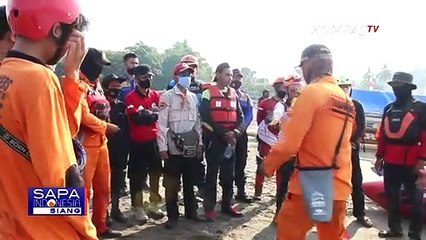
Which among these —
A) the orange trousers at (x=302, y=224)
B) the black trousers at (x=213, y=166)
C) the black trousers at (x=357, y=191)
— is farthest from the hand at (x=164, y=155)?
the black trousers at (x=357, y=191)

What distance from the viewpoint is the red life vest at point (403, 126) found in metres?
5.93

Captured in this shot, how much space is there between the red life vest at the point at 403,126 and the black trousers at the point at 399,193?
0.33 metres

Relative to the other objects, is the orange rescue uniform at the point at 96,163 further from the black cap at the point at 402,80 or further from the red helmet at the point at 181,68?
the black cap at the point at 402,80

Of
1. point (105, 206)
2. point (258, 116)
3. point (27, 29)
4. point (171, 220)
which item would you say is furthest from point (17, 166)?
point (258, 116)

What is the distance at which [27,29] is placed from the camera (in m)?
1.83

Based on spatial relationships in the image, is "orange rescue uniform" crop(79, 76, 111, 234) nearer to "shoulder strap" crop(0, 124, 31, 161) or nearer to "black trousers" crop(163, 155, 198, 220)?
"black trousers" crop(163, 155, 198, 220)

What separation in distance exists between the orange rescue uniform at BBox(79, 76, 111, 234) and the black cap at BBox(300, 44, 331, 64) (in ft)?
6.65

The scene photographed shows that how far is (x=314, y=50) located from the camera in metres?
3.94

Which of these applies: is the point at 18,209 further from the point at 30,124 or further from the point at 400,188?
the point at 400,188

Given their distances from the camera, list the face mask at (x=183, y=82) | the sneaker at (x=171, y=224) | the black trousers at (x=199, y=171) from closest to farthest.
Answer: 1. the sneaker at (x=171, y=224)
2. the face mask at (x=183, y=82)
3. the black trousers at (x=199, y=171)

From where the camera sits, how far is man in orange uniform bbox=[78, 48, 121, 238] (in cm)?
478

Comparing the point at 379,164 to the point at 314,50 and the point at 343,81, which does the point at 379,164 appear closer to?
the point at 343,81

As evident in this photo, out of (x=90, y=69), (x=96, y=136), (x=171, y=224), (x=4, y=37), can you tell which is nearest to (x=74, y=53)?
(x=4, y=37)

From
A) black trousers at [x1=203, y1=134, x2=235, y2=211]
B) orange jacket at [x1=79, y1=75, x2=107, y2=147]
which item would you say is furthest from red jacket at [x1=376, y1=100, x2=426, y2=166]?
orange jacket at [x1=79, y1=75, x2=107, y2=147]
